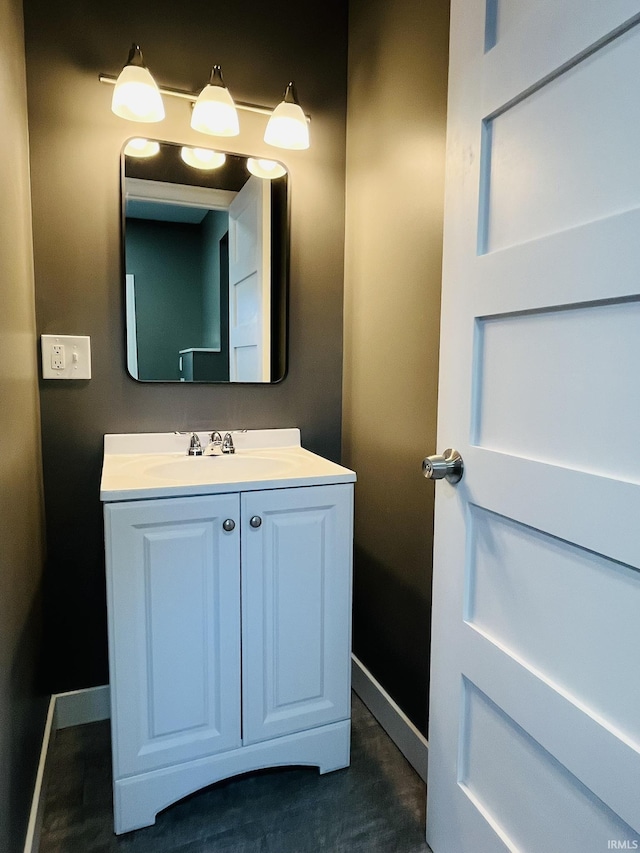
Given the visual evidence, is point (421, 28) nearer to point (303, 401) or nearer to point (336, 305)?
point (336, 305)

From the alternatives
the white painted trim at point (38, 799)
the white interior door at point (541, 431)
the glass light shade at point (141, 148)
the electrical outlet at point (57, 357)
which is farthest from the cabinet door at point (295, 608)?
the glass light shade at point (141, 148)

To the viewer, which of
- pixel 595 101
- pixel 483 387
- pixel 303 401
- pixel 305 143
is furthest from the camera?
pixel 303 401

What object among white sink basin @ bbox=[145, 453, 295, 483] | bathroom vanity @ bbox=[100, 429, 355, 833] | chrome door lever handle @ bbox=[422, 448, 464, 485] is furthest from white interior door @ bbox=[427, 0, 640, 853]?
white sink basin @ bbox=[145, 453, 295, 483]

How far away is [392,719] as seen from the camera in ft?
5.13

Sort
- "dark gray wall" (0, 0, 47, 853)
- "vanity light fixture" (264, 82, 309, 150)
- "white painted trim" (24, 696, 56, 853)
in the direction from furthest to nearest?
"vanity light fixture" (264, 82, 309, 150) < "white painted trim" (24, 696, 56, 853) < "dark gray wall" (0, 0, 47, 853)

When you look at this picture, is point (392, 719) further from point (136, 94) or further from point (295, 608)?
point (136, 94)

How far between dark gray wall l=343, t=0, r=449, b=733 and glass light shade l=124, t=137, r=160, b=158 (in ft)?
2.10

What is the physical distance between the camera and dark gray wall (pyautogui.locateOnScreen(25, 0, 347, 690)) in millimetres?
1486

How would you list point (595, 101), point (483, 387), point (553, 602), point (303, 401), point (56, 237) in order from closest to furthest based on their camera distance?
point (595, 101) → point (553, 602) → point (483, 387) → point (56, 237) → point (303, 401)

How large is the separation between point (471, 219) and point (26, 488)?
3.83 ft

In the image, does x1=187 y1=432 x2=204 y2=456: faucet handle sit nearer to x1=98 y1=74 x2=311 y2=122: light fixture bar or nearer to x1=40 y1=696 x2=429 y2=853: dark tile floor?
x1=40 y1=696 x2=429 y2=853: dark tile floor

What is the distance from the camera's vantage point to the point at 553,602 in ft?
2.66

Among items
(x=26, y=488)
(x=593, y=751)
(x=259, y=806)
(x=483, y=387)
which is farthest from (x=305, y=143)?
(x=259, y=806)

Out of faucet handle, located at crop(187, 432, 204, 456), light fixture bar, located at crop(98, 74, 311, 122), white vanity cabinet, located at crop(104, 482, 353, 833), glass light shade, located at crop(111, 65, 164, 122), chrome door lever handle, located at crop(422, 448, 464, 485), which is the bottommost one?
white vanity cabinet, located at crop(104, 482, 353, 833)
